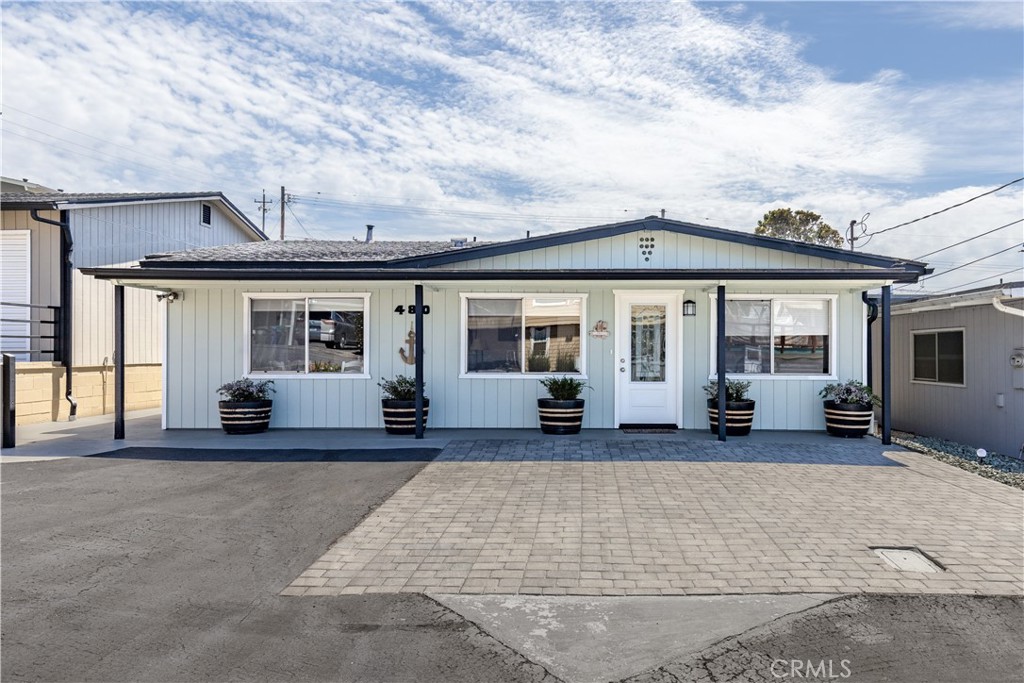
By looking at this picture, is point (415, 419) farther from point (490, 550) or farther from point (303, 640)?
point (303, 640)

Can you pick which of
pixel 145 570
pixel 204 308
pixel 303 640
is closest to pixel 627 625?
pixel 303 640

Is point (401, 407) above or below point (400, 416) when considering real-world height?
above

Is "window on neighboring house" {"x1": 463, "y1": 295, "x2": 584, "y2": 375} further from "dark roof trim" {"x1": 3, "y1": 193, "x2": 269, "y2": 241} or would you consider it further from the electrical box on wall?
"dark roof trim" {"x1": 3, "y1": 193, "x2": 269, "y2": 241}

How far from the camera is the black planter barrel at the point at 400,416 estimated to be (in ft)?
31.0

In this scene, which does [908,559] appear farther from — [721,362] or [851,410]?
[851,410]

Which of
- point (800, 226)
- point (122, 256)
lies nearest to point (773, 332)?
point (122, 256)

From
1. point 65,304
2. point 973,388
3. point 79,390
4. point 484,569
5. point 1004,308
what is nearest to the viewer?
point 484,569

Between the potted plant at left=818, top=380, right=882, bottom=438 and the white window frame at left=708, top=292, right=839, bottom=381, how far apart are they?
0.53m

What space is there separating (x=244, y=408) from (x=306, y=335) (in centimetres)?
155

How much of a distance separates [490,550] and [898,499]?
4.26 metres

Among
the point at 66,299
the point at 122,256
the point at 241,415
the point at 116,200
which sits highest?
the point at 116,200

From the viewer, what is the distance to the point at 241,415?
9.68 m

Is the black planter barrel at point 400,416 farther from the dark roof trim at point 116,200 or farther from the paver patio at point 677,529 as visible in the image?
the dark roof trim at point 116,200

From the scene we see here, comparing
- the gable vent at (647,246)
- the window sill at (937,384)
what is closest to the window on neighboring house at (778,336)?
the gable vent at (647,246)
